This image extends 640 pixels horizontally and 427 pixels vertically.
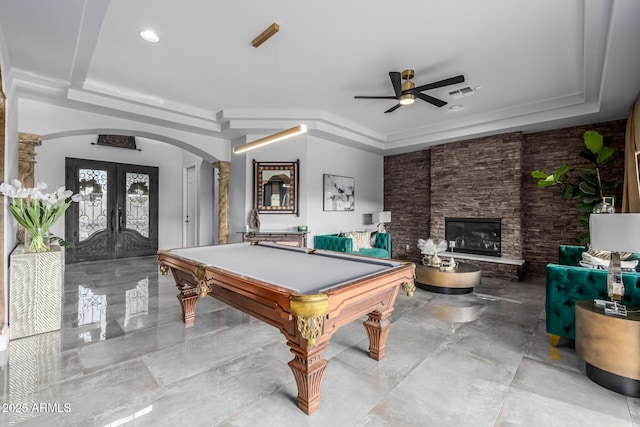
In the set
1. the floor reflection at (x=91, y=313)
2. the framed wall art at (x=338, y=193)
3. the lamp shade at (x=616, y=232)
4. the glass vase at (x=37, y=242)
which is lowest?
the floor reflection at (x=91, y=313)

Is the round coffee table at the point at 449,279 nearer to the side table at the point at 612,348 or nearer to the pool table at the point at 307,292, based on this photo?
the side table at the point at 612,348

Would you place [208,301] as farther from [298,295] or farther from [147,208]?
[147,208]

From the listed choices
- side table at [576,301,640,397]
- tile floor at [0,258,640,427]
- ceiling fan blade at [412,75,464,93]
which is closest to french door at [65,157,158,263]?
tile floor at [0,258,640,427]

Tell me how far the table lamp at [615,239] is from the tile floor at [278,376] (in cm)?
63

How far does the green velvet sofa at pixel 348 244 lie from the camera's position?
16.5 ft

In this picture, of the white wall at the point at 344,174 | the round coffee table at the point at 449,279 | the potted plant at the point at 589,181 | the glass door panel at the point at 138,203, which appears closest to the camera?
the round coffee table at the point at 449,279

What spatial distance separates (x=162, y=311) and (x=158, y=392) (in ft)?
5.65

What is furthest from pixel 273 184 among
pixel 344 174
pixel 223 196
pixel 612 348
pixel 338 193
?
pixel 612 348

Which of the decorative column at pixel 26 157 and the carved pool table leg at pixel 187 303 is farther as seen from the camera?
the decorative column at pixel 26 157

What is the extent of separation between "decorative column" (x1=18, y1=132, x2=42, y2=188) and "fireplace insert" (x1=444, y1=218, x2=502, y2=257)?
22.9 ft

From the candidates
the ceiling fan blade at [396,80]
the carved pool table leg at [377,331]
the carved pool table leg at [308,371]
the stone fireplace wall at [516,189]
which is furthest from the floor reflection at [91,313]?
the stone fireplace wall at [516,189]

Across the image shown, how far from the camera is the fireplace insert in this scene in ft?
18.6

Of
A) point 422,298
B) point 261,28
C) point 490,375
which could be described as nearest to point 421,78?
point 261,28

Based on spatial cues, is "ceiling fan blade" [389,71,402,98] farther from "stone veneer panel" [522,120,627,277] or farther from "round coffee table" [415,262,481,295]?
"stone veneer panel" [522,120,627,277]
